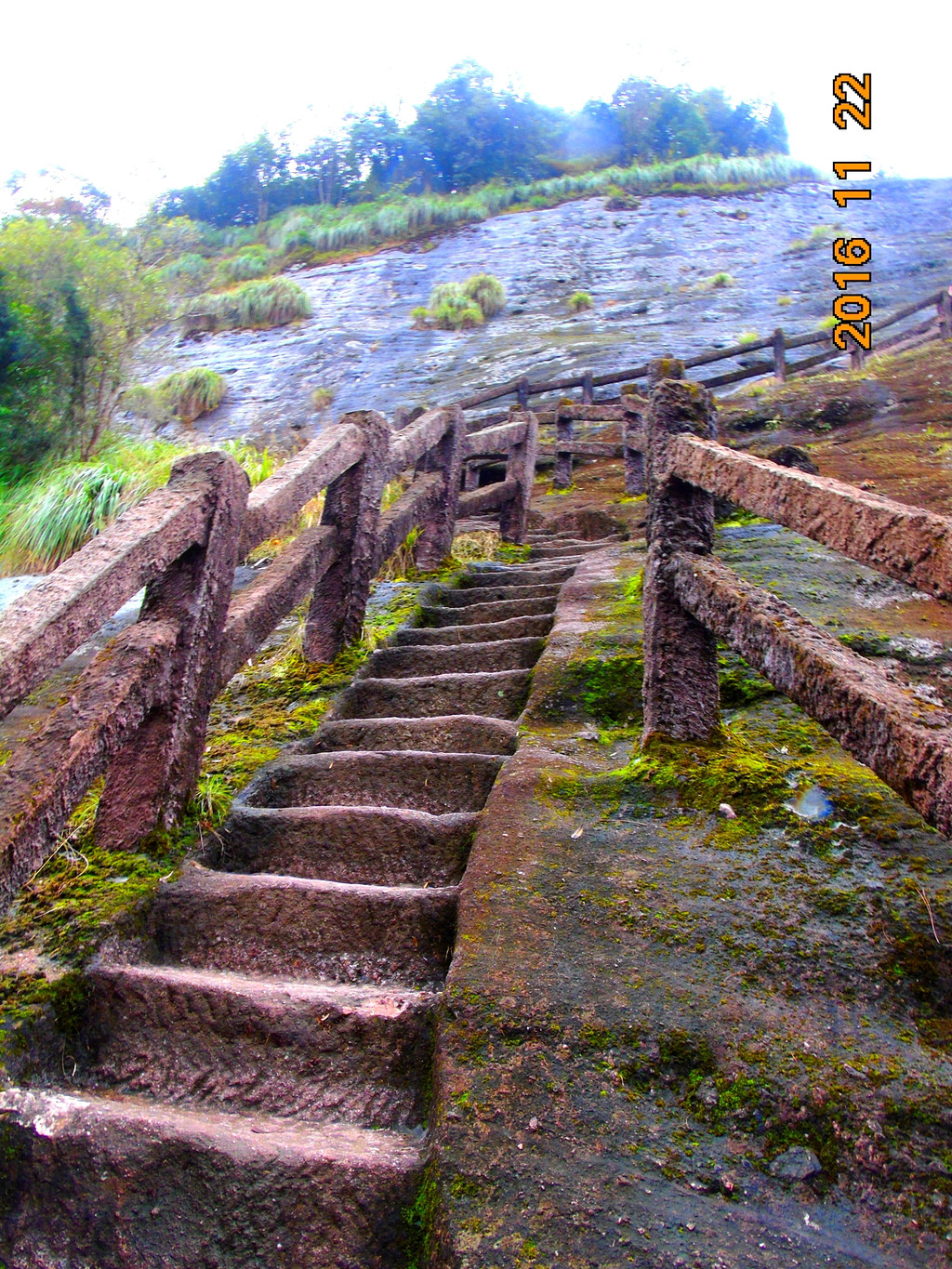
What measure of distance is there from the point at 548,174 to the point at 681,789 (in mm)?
36193

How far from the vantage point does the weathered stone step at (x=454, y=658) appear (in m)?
3.47

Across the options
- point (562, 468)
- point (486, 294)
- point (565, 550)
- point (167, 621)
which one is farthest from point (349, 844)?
point (486, 294)

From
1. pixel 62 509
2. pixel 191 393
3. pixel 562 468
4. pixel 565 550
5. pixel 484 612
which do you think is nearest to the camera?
pixel 484 612

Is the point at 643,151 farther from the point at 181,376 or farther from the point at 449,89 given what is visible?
the point at 181,376

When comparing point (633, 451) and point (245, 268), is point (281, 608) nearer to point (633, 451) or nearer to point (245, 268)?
Result: point (633, 451)

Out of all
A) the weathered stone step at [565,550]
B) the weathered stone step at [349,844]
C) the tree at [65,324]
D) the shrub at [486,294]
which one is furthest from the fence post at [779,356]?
A: the weathered stone step at [349,844]

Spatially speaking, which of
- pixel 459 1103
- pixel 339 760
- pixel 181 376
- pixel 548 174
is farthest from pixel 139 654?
pixel 548 174

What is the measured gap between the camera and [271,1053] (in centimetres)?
166

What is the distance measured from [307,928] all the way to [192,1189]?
614 millimetres

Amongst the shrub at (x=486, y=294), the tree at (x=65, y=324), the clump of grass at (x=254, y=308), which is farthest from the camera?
the clump of grass at (x=254, y=308)

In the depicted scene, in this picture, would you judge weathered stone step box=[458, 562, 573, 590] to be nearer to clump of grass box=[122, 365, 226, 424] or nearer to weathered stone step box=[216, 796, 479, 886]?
weathered stone step box=[216, 796, 479, 886]

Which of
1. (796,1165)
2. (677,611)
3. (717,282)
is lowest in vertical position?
(796,1165)

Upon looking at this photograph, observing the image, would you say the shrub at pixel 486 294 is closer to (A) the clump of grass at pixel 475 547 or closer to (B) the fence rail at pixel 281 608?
(A) the clump of grass at pixel 475 547

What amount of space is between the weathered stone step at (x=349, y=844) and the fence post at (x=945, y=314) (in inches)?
609
